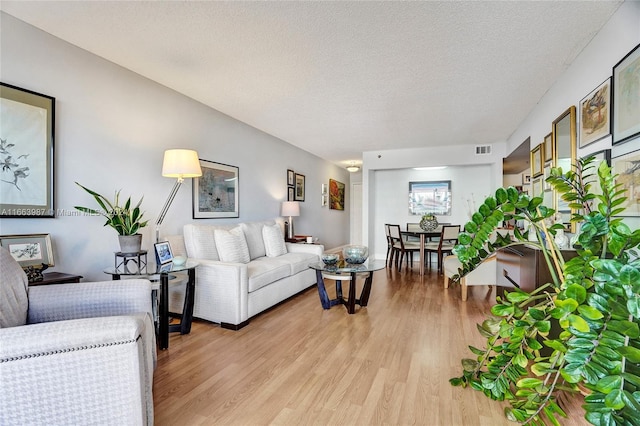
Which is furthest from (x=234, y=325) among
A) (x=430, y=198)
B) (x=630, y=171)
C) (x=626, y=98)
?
(x=430, y=198)

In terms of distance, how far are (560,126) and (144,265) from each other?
406 centimetres

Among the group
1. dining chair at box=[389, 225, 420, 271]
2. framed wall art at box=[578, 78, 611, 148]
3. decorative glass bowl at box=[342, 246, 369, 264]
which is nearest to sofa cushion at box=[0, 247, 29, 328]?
decorative glass bowl at box=[342, 246, 369, 264]

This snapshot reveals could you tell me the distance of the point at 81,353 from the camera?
1.13 meters

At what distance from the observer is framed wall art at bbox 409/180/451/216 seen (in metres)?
6.73

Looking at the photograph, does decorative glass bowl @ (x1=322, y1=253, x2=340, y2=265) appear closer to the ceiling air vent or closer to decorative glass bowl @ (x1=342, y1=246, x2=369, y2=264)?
decorative glass bowl @ (x1=342, y1=246, x2=369, y2=264)

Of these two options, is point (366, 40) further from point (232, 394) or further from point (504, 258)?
point (232, 394)

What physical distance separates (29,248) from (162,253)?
2.77 ft

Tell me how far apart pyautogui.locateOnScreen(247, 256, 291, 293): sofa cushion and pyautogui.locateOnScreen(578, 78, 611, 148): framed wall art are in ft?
9.75

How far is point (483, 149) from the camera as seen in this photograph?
5.89 meters

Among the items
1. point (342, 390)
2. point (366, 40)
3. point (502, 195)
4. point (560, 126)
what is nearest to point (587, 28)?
point (560, 126)

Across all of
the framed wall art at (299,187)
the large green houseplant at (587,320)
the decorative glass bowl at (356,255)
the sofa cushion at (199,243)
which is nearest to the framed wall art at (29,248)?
the sofa cushion at (199,243)

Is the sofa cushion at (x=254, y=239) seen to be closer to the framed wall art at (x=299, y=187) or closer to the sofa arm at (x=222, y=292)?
the sofa arm at (x=222, y=292)

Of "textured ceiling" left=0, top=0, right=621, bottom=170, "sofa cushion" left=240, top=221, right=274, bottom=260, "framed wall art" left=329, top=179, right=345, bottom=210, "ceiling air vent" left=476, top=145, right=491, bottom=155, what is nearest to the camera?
"textured ceiling" left=0, top=0, right=621, bottom=170

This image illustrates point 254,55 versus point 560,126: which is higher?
point 254,55
